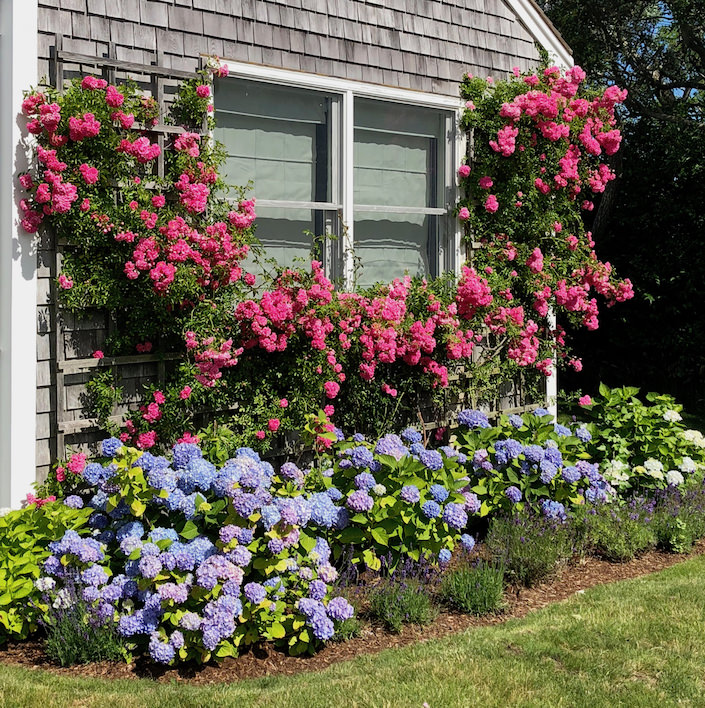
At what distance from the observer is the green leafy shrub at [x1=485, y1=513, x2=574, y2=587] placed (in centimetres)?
499

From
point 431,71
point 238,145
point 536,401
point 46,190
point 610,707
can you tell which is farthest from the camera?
point 536,401

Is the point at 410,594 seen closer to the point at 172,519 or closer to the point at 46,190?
the point at 172,519

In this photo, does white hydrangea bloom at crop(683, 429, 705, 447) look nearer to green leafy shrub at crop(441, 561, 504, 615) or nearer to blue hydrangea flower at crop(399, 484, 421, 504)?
green leafy shrub at crop(441, 561, 504, 615)

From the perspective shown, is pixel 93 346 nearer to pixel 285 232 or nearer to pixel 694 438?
pixel 285 232

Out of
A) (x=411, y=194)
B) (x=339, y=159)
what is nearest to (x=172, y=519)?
(x=339, y=159)

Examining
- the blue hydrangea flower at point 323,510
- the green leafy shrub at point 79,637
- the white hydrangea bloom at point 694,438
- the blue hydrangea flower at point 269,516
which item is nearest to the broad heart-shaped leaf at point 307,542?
the blue hydrangea flower at point 323,510

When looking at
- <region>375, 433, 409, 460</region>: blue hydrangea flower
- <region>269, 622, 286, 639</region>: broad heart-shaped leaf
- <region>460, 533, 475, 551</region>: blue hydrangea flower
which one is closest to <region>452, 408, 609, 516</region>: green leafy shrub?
<region>460, 533, 475, 551</region>: blue hydrangea flower

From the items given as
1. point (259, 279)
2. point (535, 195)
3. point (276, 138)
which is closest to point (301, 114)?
point (276, 138)

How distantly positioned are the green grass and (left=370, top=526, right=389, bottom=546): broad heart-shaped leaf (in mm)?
568

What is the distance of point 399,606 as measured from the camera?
4.38 metres

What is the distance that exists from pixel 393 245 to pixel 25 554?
346 cm

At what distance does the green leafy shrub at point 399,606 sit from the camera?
4352 millimetres

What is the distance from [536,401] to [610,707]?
14.1 feet

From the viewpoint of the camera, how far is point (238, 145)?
18.7 ft
